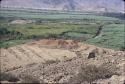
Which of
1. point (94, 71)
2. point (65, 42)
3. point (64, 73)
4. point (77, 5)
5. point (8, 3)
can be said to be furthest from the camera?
point (77, 5)

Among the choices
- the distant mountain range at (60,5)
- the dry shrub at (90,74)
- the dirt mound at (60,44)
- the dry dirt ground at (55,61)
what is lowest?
the distant mountain range at (60,5)

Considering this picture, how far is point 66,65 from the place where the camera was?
27656 mm

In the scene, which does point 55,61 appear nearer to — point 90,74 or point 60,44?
point 90,74

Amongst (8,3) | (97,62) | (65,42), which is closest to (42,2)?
(8,3)

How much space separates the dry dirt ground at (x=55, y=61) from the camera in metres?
22.8

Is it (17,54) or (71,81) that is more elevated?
(71,81)

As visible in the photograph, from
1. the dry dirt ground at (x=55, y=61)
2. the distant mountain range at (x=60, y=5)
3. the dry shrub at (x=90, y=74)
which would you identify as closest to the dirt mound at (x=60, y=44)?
the dry dirt ground at (x=55, y=61)

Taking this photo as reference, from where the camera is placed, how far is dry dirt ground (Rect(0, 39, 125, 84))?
2283cm

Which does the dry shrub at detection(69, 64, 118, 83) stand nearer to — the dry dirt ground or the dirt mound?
the dry dirt ground

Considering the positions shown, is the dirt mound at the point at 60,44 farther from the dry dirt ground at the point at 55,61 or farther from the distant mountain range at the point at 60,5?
the distant mountain range at the point at 60,5

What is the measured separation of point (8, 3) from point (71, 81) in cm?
13796

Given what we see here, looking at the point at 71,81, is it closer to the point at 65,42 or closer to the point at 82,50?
the point at 82,50

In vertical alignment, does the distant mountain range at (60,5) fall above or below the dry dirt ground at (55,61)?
below

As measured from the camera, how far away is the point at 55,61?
31625mm
